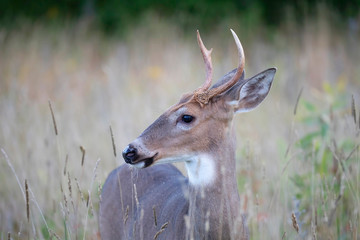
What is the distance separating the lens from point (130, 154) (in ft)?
9.16

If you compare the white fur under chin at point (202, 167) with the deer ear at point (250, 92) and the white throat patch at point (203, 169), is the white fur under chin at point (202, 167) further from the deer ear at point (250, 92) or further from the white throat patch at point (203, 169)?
the deer ear at point (250, 92)

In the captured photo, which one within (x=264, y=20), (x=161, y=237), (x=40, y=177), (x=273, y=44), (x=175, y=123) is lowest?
(x=161, y=237)

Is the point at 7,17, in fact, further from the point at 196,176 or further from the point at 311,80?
the point at 196,176

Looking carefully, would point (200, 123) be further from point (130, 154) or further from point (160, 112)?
point (160, 112)

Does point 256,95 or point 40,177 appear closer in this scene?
point 256,95

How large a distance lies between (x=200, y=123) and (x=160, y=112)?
74 centimetres

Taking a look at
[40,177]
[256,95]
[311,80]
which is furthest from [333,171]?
[311,80]

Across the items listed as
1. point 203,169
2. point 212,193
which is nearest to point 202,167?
point 203,169

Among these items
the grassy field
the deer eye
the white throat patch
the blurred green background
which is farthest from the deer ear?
the blurred green background

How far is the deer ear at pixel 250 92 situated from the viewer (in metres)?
3.03

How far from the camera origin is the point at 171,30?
1072 cm

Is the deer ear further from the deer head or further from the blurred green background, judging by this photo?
the blurred green background

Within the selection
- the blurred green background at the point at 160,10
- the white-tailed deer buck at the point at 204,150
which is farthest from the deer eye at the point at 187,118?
the blurred green background at the point at 160,10

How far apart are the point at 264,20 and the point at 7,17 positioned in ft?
21.9
